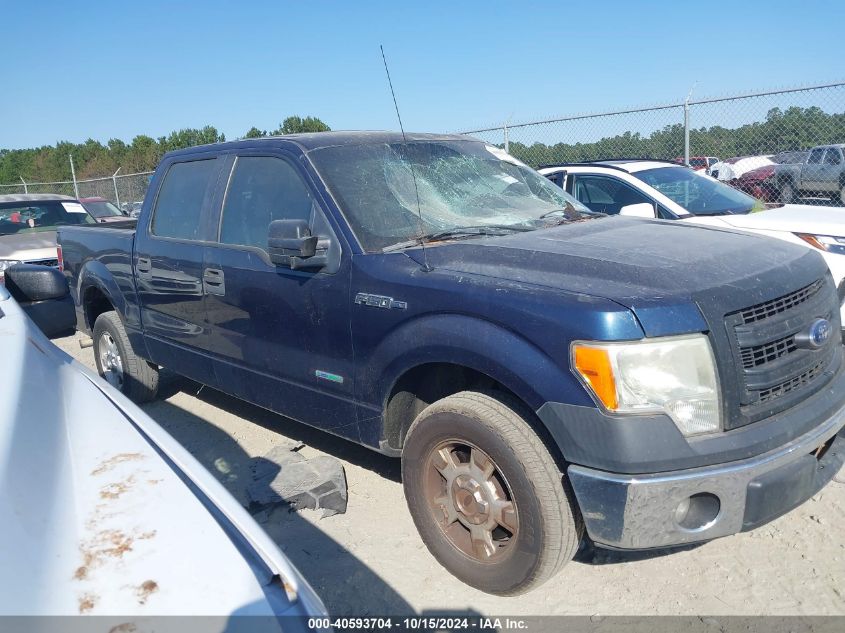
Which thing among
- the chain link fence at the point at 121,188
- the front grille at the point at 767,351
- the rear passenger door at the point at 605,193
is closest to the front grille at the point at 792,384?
the front grille at the point at 767,351

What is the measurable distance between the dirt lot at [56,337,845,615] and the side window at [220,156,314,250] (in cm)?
148

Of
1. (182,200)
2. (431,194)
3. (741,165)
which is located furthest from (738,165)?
(182,200)

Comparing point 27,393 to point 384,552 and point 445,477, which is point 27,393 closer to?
point 445,477

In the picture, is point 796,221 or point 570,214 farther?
point 796,221

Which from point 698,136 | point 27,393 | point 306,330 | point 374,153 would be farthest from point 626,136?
point 27,393

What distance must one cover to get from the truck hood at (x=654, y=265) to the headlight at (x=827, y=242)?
2382 millimetres

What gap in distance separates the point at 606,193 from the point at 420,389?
4.48m

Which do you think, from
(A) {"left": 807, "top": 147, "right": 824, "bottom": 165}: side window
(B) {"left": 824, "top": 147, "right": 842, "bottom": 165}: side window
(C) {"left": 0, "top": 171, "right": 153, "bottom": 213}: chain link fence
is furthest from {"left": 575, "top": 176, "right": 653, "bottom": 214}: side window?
(C) {"left": 0, "top": 171, "right": 153, "bottom": 213}: chain link fence

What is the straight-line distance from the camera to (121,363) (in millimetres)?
5387

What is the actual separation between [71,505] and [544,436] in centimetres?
166

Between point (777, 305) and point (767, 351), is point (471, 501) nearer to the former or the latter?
point (767, 351)

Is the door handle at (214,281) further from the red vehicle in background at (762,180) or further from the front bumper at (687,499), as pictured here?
the red vehicle in background at (762,180)

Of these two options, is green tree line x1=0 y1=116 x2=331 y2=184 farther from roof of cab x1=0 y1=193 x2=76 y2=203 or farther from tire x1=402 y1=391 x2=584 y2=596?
tire x1=402 y1=391 x2=584 y2=596

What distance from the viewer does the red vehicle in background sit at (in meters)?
10.8
